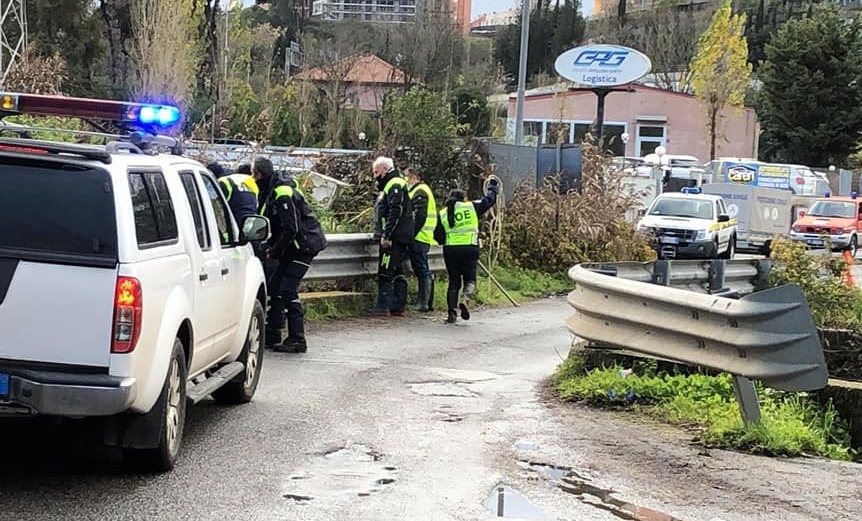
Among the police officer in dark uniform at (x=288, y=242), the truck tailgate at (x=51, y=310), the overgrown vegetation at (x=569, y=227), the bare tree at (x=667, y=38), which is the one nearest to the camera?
the truck tailgate at (x=51, y=310)

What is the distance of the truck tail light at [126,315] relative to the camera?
5.70 meters

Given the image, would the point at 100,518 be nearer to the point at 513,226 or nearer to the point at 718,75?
the point at 513,226

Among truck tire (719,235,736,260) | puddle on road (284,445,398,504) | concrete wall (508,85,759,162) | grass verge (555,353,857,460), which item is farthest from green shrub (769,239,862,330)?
concrete wall (508,85,759,162)

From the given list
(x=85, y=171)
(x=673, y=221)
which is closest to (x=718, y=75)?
(x=673, y=221)

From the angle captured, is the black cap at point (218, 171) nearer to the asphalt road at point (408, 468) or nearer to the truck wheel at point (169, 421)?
the asphalt road at point (408, 468)

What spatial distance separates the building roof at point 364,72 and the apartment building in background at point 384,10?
27.8 feet

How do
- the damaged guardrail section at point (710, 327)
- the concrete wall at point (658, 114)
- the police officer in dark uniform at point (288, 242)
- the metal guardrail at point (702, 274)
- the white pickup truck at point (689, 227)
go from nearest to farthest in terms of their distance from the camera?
the damaged guardrail section at point (710, 327)
the police officer in dark uniform at point (288, 242)
the metal guardrail at point (702, 274)
the white pickup truck at point (689, 227)
the concrete wall at point (658, 114)

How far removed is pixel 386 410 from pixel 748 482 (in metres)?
2.98

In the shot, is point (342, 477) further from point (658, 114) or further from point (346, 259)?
point (658, 114)

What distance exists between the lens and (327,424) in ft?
26.5

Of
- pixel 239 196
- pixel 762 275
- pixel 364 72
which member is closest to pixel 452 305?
pixel 762 275

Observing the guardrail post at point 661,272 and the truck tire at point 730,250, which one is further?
the truck tire at point 730,250

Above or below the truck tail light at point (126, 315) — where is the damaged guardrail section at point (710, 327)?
below

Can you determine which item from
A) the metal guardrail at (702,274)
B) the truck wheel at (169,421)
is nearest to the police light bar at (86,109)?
the truck wheel at (169,421)
